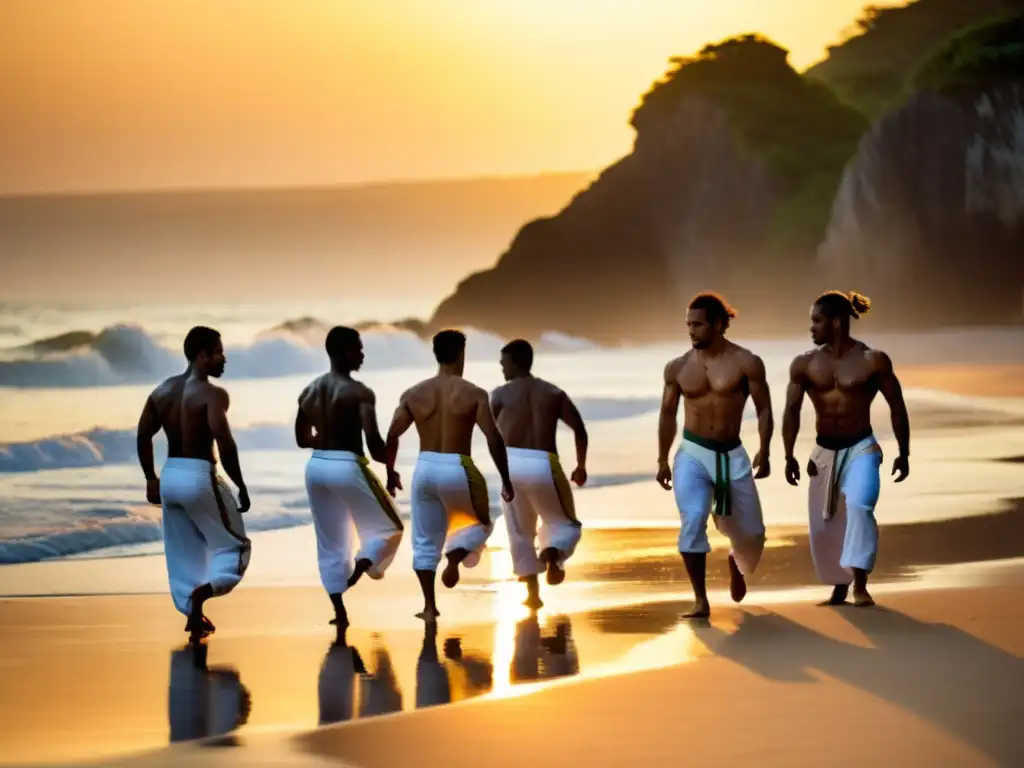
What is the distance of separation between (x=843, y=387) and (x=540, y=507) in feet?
6.69

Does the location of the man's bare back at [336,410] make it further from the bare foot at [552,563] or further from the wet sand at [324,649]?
the bare foot at [552,563]

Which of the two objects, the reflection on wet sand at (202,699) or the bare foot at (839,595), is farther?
the bare foot at (839,595)

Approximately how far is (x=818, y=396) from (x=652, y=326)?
4257 cm

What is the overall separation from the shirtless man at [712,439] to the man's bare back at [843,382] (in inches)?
15.8

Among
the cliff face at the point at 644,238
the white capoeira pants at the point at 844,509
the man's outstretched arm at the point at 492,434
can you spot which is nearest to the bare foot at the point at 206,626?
the man's outstretched arm at the point at 492,434

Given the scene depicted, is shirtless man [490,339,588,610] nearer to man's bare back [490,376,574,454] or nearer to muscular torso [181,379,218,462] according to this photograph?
man's bare back [490,376,574,454]

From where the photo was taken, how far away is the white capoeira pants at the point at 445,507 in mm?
11250

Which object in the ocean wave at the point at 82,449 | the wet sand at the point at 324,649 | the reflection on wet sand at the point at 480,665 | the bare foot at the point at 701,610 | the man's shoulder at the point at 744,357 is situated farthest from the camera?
the ocean wave at the point at 82,449

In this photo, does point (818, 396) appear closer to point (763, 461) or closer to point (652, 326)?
point (763, 461)

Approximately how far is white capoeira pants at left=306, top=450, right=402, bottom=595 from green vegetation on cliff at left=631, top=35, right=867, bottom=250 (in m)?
44.4

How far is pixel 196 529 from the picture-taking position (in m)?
10.6

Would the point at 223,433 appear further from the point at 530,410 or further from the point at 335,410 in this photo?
the point at 530,410

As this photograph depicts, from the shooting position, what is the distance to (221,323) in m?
42.9

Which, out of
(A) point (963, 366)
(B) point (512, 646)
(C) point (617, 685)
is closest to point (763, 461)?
(B) point (512, 646)
